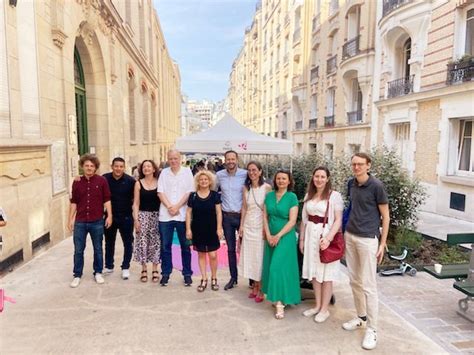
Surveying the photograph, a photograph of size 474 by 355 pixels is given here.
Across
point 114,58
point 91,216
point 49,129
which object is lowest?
point 91,216

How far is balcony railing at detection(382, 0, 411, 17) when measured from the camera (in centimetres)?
1201

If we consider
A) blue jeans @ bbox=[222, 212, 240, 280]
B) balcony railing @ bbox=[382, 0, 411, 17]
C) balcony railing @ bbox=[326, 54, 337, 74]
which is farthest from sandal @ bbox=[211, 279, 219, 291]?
balcony railing @ bbox=[326, 54, 337, 74]

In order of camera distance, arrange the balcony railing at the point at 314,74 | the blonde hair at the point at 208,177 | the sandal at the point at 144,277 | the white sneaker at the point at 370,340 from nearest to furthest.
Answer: the white sneaker at the point at 370,340, the blonde hair at the point at 208,177, the sandal at the point at 144,277, the balcony railing at the point at 314,74

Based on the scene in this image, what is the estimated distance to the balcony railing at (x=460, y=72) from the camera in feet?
30.7

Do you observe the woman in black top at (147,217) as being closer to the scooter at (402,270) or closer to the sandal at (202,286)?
the sandal at (202,286)

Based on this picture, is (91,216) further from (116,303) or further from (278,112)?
(278,112)

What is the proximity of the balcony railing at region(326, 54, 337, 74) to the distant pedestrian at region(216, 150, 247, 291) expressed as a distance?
16820 millimetres

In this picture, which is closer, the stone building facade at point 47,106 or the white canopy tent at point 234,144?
the stone building facade at point 47,106

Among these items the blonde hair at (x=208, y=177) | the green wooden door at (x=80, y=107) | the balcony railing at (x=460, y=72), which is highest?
the balcony railing at (x=460, y=72)

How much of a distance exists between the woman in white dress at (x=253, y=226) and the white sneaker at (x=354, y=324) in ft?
3.56

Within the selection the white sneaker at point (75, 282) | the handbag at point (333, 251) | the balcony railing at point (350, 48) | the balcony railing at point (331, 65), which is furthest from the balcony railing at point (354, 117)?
the white sneaker at point (75, 282)

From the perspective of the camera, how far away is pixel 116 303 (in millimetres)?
4062

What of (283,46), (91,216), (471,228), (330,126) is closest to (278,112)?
(283,46)

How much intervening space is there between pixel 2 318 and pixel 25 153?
2948 millimetres
